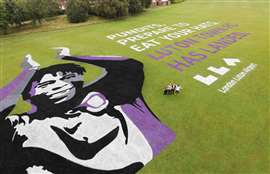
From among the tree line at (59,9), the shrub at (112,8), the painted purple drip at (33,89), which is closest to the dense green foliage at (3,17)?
the tree line at (59,9)

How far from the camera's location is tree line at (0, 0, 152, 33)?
2359 cm

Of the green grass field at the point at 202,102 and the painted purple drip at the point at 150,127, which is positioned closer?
the green grass field at the point at 202,102

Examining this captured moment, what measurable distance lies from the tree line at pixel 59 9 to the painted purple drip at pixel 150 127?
2216cm

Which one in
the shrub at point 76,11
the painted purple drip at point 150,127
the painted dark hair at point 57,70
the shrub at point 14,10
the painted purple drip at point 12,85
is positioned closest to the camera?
the painted purple drip at point 150,127

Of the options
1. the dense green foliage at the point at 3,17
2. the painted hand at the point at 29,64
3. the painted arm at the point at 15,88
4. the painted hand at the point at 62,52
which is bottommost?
the painted arm at the point at 15,88

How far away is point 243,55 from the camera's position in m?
16.8

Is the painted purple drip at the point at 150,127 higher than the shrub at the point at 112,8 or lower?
lower

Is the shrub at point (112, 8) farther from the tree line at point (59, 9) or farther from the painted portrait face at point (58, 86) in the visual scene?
the painted portrait face at point (58, 86)

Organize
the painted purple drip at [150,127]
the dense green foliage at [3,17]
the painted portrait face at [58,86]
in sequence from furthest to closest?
the dense green foliage at [3,17]
the painted portrait face at [58,86]
the painted purple drip at [150,127]

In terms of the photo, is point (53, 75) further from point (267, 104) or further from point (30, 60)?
point (267, 104)

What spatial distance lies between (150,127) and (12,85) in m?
10.8

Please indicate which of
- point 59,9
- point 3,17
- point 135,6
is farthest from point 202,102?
point 59,9

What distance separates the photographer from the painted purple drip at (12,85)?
41.7 feet

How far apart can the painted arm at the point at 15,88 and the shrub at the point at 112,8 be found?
16602 mm
